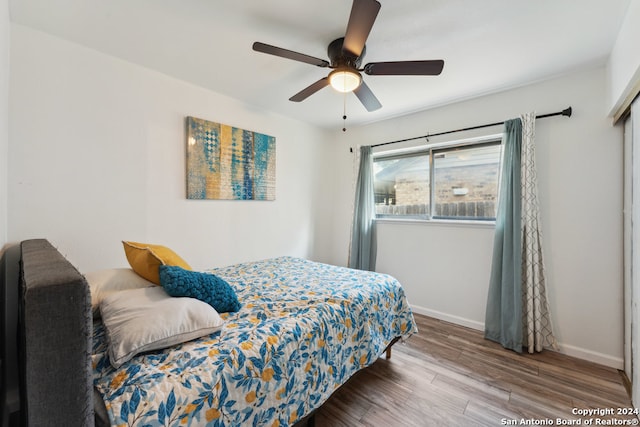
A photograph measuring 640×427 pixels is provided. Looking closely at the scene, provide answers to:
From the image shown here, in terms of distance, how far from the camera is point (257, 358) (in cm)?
115

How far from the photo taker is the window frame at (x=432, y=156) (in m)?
2.82

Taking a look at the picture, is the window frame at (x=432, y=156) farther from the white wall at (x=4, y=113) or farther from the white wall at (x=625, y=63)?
the white wall at (x=4, y=113)

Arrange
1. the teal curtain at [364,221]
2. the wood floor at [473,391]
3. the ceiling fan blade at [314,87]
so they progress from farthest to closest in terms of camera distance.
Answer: the teal curtain at [364,221] → the ceiling fan blade at [314,87] → the wood floor at [473,391]

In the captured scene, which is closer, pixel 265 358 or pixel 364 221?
pixel 265 358

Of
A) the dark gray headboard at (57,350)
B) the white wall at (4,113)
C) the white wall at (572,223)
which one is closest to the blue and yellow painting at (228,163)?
the white wall at (4,113)

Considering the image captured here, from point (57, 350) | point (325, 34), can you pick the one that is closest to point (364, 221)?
point (325, 34)

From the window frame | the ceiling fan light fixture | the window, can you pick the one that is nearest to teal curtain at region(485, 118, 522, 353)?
the window frame

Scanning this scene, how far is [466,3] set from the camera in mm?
1550

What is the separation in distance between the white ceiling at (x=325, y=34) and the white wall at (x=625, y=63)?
0.22 ft

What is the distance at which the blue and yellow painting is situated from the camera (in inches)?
103

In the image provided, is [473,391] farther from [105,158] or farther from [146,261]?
[105,158]

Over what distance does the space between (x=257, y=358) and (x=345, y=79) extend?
1.76 metres

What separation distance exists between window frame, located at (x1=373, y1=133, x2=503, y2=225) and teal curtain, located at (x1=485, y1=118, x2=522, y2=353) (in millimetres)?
139

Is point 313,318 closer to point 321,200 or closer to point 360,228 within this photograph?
point 360,228
